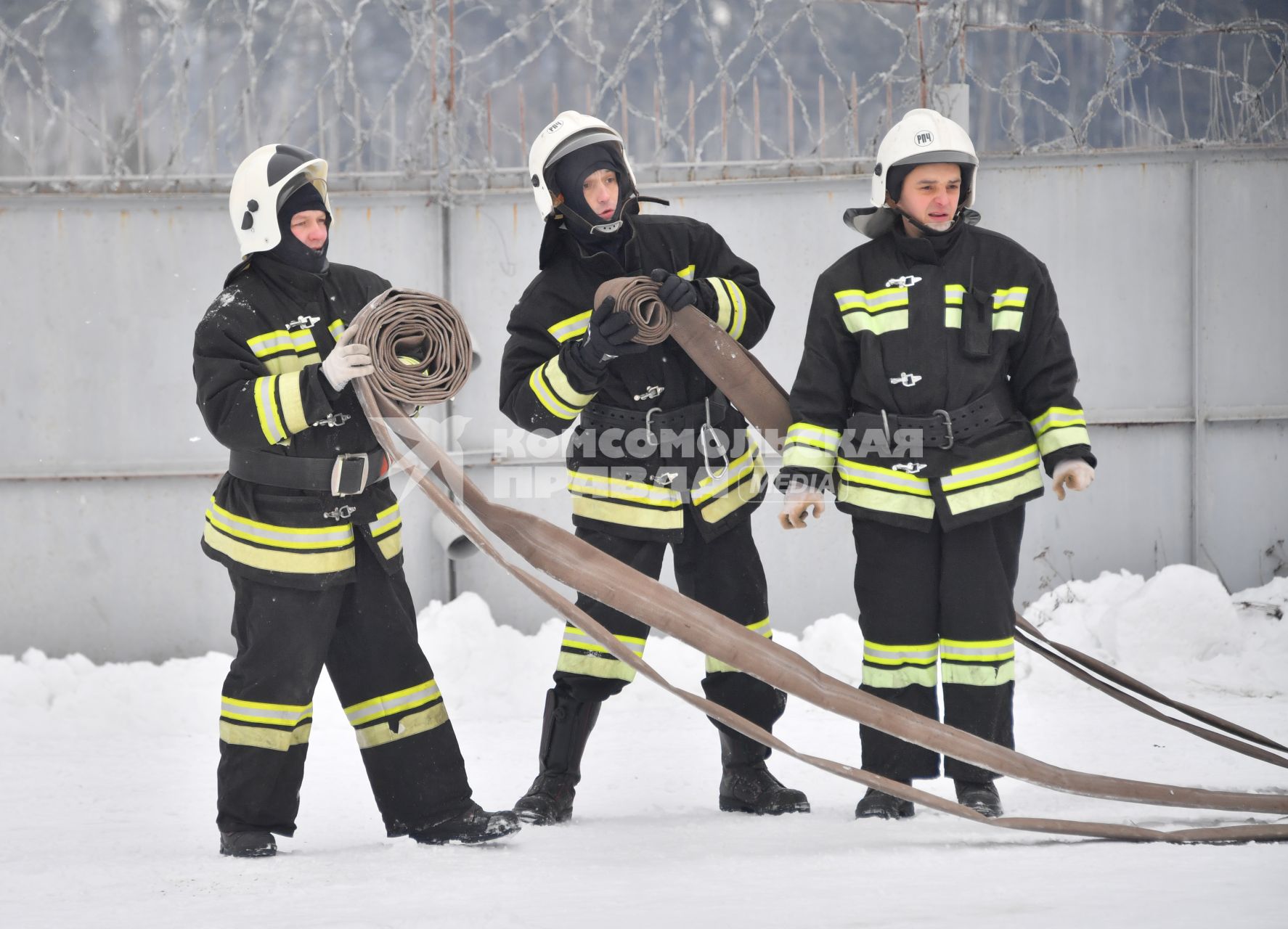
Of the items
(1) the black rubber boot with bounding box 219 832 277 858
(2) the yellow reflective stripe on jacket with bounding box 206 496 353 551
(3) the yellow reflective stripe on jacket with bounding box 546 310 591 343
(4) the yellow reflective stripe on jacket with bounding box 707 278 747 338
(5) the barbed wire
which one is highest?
(5) the barbed wire

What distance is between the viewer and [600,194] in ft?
12.9

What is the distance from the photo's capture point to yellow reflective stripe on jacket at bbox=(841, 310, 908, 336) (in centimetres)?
373

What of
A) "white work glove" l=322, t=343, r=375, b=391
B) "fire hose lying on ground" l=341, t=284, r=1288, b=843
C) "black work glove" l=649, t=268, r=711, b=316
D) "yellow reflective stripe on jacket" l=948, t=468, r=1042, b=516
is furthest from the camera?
"black work glove" l=649, t=268, r=711, b=316

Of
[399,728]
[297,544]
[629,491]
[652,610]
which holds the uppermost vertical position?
[629,491]

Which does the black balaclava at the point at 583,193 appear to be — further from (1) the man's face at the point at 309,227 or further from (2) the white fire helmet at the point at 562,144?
(1) the man's face at the point at 309,227

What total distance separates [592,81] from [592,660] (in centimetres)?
337

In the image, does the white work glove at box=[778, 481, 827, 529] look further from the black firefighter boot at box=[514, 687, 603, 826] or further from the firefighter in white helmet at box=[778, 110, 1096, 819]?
the black firefighter boot at box=[514, 687, 603, 826]

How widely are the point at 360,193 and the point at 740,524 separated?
124 inches

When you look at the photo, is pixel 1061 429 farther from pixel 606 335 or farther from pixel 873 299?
pixel 606 335

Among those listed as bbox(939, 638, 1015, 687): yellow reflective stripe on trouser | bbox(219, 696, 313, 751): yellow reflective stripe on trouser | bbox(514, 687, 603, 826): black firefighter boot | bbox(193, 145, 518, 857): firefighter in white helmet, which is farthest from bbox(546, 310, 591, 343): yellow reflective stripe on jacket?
bbox(939, 638, 1015, 687): yellow reflective stripe on trouser

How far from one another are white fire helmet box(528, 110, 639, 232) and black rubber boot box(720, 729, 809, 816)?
1.67 m

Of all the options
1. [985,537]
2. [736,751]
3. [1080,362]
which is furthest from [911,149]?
[1080,362]

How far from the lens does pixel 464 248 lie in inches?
248

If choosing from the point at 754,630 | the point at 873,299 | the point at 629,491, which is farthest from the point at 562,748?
the point at 873,299
